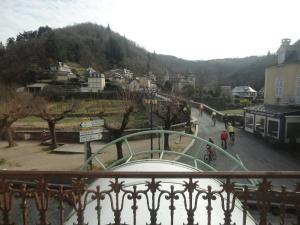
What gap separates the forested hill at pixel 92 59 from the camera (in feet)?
306

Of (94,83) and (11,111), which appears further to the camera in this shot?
(94,83)

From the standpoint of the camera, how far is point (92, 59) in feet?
408

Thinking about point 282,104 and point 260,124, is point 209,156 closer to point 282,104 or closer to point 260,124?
point 260,124

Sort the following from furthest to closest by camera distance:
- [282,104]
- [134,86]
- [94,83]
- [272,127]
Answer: [94,83] → [134,86] → [282,104] → [272,127]

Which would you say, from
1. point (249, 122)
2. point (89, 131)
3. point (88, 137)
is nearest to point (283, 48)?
point (249, 122)

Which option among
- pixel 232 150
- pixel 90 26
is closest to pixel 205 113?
pixel 232 150

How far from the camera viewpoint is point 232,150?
23875 millimetres

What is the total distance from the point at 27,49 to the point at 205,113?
79068mm

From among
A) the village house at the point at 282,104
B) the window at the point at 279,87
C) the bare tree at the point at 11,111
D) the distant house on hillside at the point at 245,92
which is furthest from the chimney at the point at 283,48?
the distant house on hillside at the point at 245,92

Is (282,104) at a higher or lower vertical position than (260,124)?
higher

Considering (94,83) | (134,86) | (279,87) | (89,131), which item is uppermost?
(94,83)

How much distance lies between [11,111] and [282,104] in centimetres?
2722

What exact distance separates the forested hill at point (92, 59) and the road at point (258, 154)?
69.3 meters

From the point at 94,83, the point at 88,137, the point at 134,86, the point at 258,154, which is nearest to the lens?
the point at 88,137
